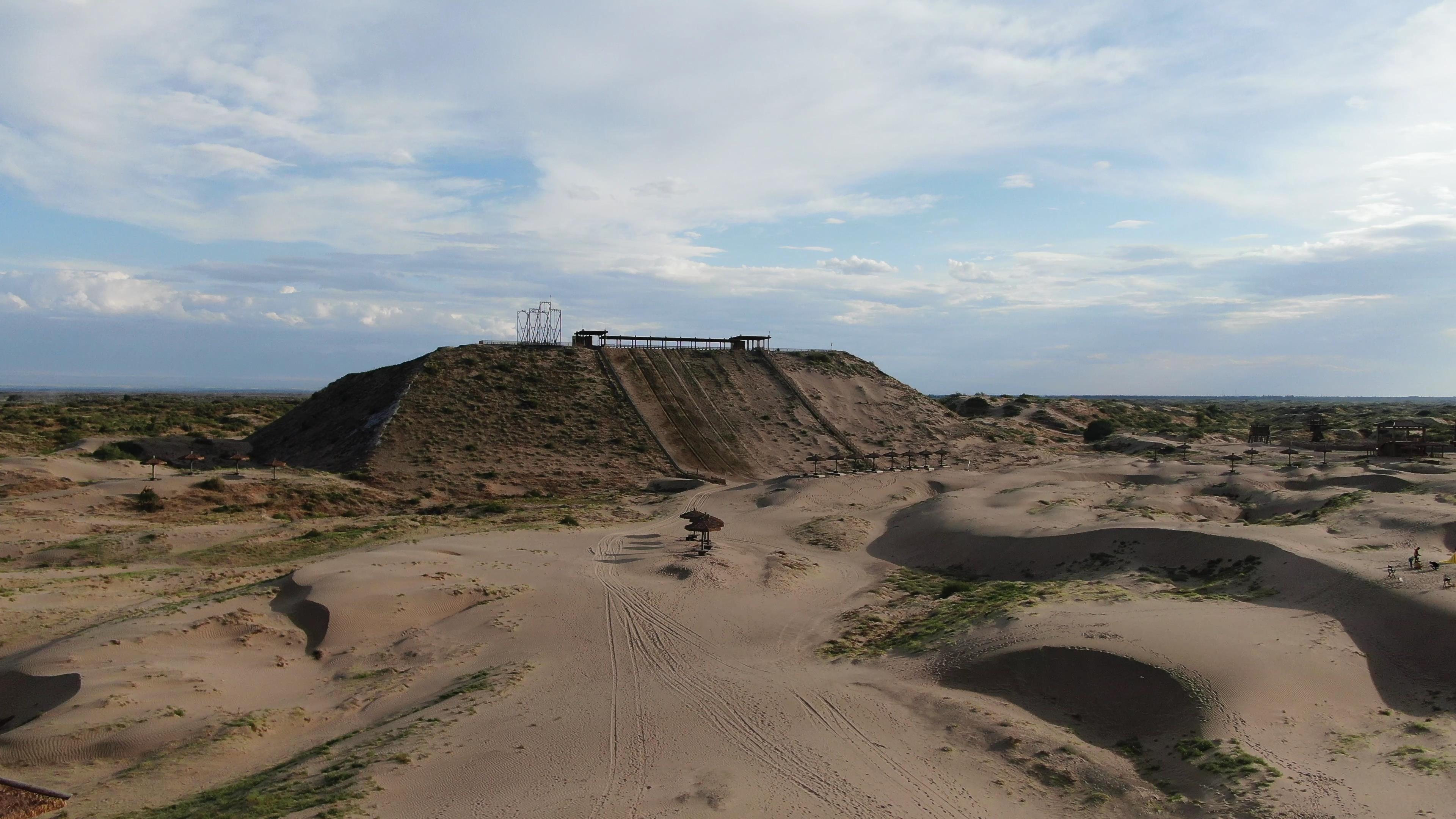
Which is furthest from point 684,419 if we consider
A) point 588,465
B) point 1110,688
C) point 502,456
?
point 1110,688

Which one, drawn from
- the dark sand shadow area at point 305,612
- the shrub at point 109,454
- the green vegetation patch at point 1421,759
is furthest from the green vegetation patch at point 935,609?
the shrub at point 109,454

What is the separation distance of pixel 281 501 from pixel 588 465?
45.2 feet

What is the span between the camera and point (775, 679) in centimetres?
1494

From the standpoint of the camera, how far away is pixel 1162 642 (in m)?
13.6

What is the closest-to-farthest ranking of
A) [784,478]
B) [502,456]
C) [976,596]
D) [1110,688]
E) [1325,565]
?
[1110,688], [1325,565], [976,596], [784,478], [502,456]

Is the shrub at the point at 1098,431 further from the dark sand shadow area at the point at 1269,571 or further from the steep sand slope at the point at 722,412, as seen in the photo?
the dark sand shadow area at the point at 1269,571

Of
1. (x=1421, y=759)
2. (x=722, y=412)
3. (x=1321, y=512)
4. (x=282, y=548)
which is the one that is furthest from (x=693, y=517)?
(x=722, y=412)

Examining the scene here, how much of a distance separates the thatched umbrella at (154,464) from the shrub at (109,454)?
3.10ft

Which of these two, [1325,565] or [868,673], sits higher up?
[1325,565]

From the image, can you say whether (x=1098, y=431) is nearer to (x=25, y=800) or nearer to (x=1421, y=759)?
(x=1421, y=759)

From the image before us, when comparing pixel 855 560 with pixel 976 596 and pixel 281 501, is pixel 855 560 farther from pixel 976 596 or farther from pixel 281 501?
pixel 281 501

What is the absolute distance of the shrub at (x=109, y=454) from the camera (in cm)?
3709

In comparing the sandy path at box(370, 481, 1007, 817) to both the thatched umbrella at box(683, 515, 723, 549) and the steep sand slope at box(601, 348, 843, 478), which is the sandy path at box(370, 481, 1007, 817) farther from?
the steep sand slope at box(601, 348, 843, 478)

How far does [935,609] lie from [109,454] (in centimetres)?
3820
